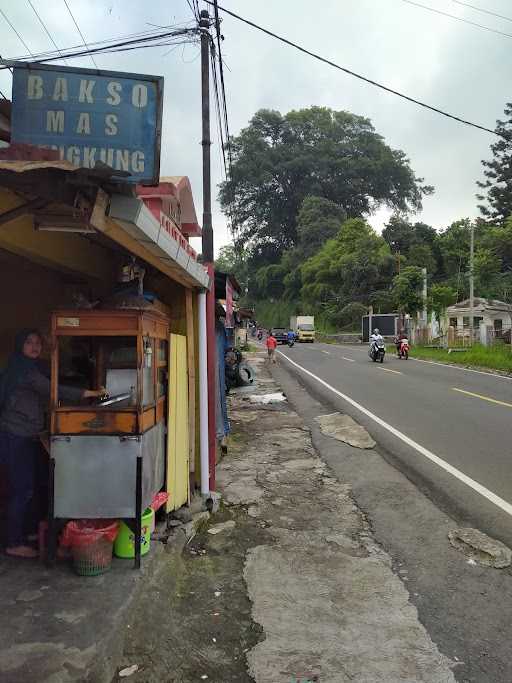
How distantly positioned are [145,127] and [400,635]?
387 centimetres

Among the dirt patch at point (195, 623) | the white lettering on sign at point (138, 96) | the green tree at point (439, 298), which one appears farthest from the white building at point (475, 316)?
the white lettering on sign at point (138, 96)

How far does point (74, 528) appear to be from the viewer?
392cm

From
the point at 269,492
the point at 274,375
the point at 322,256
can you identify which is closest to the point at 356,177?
the point at 322,256

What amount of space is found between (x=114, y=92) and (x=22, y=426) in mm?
2571

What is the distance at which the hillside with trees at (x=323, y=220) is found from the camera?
187 feet

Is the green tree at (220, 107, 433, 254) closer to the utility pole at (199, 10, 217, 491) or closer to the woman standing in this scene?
the utility pole at (199, 10, 217, 491)

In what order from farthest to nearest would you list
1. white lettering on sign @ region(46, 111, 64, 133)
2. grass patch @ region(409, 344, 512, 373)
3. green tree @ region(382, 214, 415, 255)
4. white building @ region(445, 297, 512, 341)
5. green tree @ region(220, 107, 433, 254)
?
green tree @ region(220, 107, 433, 254), green tree @ region(382, 214, 415, 255), white building @ region(445, 297, 512, 341), grass patch @ region(409, 344, 512, 373), white lettering on sign @ region(46, 111, 64, 133)

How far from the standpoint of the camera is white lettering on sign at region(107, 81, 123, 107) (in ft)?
14.0

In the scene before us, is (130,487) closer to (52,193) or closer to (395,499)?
(52,193)

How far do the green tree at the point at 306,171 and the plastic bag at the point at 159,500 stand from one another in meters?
73.9

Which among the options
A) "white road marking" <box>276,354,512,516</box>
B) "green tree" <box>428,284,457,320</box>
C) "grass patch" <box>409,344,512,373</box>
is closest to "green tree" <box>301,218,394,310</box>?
"green tree" <box>428,284,457,320</box>

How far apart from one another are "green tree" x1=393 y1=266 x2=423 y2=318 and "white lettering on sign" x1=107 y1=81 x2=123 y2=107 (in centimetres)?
3931

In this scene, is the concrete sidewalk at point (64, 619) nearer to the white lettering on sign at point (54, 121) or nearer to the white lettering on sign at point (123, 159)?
the white lettering on sign at point (123, 159)

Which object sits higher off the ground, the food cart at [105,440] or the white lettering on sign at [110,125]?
the white lettering on sign at [110,125]
